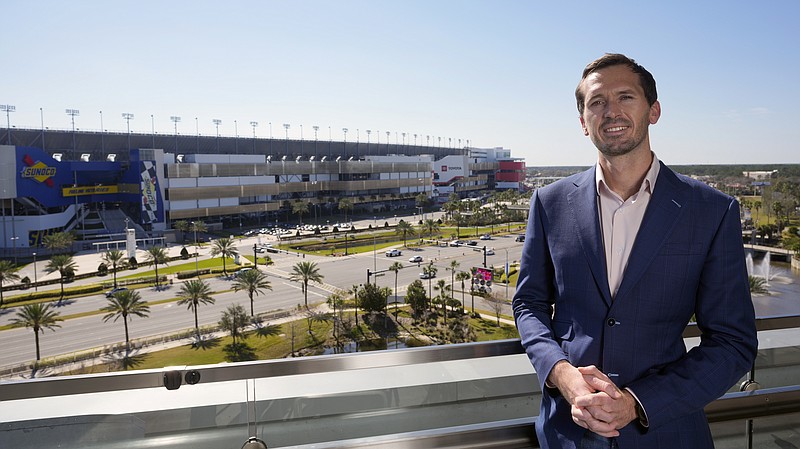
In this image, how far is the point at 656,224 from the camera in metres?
1.29

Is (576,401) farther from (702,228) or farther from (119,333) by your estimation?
(119,333)

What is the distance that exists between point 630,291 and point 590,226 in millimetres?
189

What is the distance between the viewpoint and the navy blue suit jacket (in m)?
1.22

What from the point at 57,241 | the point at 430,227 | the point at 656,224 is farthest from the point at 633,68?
the point at 430,227

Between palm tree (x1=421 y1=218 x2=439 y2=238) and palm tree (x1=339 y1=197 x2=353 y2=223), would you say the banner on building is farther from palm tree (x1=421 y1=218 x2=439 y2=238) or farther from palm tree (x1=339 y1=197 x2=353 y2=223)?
palm tree (x1=421 y1=218 x2=439 y2=238)

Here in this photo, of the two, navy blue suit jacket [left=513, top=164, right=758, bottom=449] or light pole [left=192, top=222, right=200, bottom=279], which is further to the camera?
light pole [left=192, top=222, right=200, bottom=279]

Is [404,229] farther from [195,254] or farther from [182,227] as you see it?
[182,227]

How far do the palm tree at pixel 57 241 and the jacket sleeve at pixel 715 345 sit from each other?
126 feet

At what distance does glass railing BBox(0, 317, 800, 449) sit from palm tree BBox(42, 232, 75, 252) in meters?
37.3

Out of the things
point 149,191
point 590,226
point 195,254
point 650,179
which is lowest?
point 195,254

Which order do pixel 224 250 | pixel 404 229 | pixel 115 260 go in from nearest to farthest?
pixel 115 260 < pixel 224 250 < pixel 404 229

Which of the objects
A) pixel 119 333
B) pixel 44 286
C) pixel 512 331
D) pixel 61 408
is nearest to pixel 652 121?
pixel 61 408

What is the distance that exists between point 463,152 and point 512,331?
6455cm

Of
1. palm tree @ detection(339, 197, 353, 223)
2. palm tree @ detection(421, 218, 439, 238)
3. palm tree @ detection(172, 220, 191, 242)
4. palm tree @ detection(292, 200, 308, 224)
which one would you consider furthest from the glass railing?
palm tree @ detection(339, 197, 353, 223)
